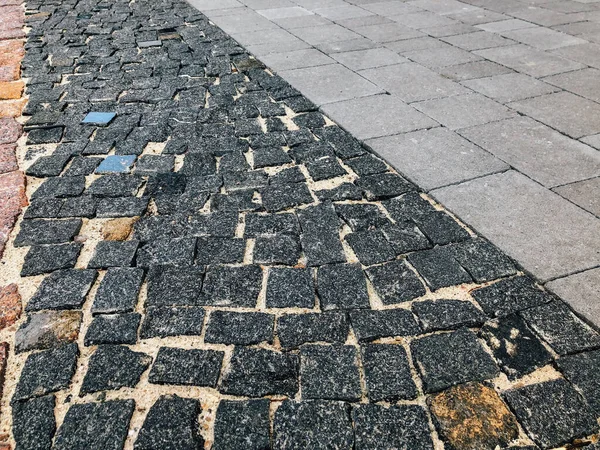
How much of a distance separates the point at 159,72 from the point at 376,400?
16.6 feet

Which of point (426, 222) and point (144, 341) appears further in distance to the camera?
point (426, 222)

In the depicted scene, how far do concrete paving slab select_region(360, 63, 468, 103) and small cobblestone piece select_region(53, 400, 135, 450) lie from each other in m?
4.00

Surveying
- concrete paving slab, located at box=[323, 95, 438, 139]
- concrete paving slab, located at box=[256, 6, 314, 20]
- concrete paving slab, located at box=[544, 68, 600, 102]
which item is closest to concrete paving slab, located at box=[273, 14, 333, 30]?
concrete paving slab, located at box=[256, 6, 314, 20]

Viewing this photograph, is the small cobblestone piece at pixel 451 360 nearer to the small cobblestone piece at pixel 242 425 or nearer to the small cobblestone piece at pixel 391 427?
the small cobblestone piece at pixel 391 427

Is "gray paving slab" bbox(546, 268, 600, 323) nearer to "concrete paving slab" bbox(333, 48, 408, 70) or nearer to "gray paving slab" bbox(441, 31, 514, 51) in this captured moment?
"concrete paving slab" bbox(333, 48, 408, 70)

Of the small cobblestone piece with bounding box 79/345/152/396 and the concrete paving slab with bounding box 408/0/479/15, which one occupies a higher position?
the concrete paving slab with bounding box 408/0/479/15

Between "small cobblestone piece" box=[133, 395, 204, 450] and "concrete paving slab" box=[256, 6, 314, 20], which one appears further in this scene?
"concrete paving slab" box=[256, 6, 314, 20]

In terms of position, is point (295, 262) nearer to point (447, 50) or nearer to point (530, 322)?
point (530, 322)

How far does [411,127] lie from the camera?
179 inches

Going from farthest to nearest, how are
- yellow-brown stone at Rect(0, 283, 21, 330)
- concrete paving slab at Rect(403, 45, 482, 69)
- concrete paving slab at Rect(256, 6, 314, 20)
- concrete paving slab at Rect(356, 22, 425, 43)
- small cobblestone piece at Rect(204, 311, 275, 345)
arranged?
1. concrete paving slab at Rect(256, 6, 314, 20)
2. concrete paving slab at Rect(356, 22, 425, 43)
3. concrete paving slab at Rect(403, 45, 482, 69)
4. yellow-brown stone at Rect(0, 283, 21, 330)
5. small cobblestone piece at Rect(204, 311, 275, 345)

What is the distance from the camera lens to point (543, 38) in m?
6.59

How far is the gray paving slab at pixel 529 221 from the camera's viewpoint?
116 inches

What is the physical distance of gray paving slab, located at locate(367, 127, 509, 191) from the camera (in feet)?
12.5

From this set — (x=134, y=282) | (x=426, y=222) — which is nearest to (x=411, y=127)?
(x=426, y=222)
